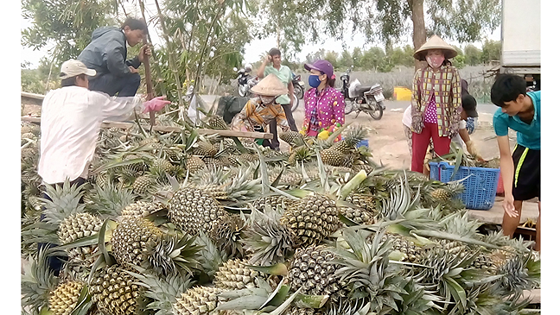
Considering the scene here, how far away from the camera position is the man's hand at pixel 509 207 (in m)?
2.14

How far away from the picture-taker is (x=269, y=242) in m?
1.06

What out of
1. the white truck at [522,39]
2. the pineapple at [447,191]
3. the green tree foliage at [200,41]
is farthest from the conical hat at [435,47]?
the green tree foliage at [200,41]

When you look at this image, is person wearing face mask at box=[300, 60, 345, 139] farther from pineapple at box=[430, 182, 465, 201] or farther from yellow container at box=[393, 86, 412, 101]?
pineapple at box=[430, 182, 465, 201]

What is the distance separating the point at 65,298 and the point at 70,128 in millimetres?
1252

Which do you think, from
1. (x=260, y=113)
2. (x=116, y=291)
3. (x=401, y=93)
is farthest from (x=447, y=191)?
(x=116, y=291)

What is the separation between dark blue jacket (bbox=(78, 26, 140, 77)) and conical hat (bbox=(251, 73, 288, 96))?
788mm

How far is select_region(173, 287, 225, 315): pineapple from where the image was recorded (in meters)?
1.03

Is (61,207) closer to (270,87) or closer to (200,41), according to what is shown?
(270,87)

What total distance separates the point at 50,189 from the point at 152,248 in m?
0.54

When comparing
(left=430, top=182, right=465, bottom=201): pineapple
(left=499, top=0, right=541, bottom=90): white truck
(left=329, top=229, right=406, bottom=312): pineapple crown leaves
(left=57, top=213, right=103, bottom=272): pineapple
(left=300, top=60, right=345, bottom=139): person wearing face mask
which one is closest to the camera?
(left=329, top=229, right=406, bottom=312): pineapple crown leaves

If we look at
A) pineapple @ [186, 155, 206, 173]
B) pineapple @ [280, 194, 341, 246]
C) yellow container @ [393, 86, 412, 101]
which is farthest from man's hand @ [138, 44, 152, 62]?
pineapple @ [280, 194, 341, 246]

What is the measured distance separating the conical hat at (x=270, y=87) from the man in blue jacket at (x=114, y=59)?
74 centimetres
